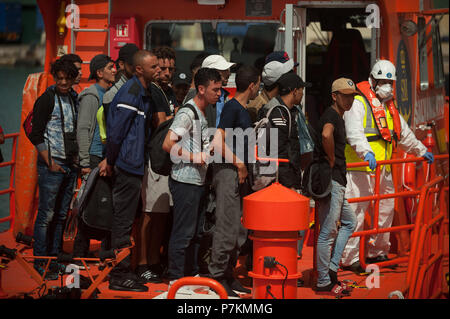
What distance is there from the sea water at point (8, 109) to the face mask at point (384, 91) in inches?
441

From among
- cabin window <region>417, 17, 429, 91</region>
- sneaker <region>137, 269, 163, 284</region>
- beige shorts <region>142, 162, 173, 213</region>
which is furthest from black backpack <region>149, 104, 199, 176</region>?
cabin window <region>417, 17, 429, 91</region>

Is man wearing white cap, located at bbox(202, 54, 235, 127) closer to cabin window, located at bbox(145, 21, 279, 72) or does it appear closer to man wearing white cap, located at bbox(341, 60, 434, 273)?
man wearing white cap, located at bbox(341, 60, 434, 273)

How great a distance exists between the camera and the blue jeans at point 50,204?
6.51 meters

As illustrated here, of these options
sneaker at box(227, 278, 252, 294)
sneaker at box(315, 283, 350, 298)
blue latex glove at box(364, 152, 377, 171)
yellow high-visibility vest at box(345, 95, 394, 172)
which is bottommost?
sneaker at box(315, 283, 350, 298)

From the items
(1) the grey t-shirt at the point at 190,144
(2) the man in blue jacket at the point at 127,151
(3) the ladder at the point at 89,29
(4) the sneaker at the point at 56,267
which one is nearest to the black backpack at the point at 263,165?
(1) the grey t-shirt at the point at 190,144

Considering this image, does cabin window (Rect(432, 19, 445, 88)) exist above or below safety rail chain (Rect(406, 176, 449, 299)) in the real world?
above

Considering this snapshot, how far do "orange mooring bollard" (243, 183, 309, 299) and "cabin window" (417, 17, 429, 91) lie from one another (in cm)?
479

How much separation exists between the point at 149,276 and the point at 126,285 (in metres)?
0.42

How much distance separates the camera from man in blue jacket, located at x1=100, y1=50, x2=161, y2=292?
5922 millimetres

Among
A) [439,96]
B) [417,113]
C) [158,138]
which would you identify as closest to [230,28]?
[417,113]

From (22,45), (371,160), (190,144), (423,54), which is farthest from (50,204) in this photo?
(22,45)

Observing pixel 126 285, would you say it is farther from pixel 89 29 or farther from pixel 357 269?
pixel 89 29

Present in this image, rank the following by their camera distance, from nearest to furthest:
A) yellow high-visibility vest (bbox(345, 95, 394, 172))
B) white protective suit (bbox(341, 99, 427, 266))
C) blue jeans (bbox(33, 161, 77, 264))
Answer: blue jeans (bbox(33, 161, 77, 264)), white protective suit (bbox(341, 99, 427, 266)), yellow high-visibility vest (bbox(345, 95, 394, 172))
